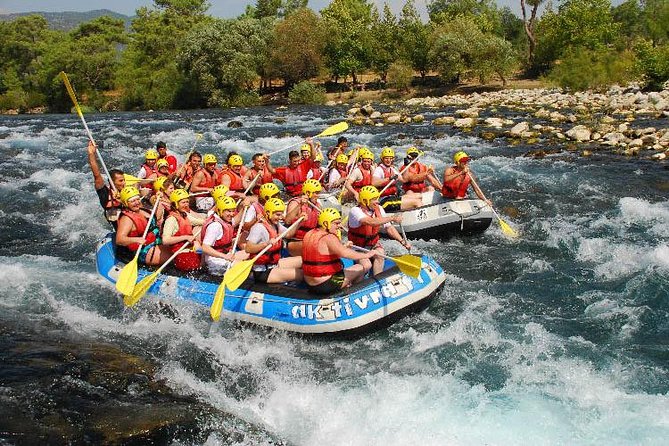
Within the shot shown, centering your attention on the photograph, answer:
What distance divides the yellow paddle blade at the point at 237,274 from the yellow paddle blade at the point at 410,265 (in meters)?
1.67

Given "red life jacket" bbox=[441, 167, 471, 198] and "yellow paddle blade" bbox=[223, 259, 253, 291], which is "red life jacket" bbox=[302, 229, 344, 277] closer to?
"yellow paddle blade" bbox=[223, 259, 253, 291]

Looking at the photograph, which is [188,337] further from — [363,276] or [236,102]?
[236,102]

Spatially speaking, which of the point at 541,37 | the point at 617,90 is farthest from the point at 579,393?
the point at 541,37

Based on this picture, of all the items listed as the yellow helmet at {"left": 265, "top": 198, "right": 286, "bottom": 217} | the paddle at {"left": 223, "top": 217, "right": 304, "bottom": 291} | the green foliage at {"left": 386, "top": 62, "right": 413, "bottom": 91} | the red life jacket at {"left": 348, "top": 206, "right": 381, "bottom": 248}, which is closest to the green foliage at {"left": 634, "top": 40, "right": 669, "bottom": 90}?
the green foliage at {"left": 386, "top": 62, "right": 413, "bottom": 91}

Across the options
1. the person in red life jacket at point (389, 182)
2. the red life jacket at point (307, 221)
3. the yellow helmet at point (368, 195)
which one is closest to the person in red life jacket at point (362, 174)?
the person in red life jacket at point (389, 182)

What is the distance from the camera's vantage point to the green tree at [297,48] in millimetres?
41000

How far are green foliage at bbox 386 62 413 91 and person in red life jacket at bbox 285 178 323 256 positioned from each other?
3353 cm

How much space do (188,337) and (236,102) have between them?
111 ft

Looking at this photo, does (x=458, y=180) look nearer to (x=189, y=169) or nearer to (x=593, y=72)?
(x=189, y=169)

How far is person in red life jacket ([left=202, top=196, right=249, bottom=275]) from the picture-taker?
7.26 m

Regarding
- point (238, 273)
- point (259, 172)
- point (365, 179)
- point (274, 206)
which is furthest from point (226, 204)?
point (365, 179)

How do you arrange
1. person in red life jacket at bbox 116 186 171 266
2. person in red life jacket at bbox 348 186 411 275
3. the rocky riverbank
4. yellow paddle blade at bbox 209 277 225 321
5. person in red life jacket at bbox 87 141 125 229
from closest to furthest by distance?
1. yellow paddle blade at bbox 209 277 225 321
2. person in red life jacket at bbox 348 186 411 275
3. person in red life jacket at bbox 116 186 171 266
4. person in red life jacket at bbox 87 141 125 229
5. the rocky riverbank

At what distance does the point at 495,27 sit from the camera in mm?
57969

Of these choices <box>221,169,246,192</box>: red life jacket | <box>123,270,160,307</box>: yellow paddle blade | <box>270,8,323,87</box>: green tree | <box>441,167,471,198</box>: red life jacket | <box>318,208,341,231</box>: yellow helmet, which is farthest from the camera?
<box>270,8,323,87</box>: green tree
